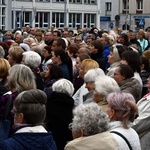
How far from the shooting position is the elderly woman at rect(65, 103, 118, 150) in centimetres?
539

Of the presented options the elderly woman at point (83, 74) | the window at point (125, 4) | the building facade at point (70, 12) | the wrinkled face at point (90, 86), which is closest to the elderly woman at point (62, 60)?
the elderly woman at point (83, 74)

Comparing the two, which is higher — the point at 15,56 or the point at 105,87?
the point at 15,56

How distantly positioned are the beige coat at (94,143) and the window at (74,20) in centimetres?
6193

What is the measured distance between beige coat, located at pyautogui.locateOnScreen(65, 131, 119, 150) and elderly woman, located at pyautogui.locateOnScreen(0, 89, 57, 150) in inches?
11.9

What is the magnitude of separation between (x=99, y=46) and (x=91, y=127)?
26.9ft

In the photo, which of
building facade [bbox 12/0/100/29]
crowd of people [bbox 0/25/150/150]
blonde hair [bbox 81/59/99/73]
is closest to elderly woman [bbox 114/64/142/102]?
crowd of people [bbox 0/25/150/150]

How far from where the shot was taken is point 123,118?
6.12 meters

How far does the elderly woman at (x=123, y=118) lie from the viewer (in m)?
5.88

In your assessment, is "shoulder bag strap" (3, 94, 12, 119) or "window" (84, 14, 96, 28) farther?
"window" (84, 14, 96, 28)

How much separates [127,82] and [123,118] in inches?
96.2

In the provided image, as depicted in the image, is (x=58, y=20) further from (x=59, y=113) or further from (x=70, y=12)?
(x=59, y=113)

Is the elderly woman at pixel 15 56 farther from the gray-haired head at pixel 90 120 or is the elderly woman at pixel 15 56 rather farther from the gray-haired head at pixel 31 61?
the gray-haired head at pixel 90 120

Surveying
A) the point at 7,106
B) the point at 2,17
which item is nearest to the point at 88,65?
the point at 7,106

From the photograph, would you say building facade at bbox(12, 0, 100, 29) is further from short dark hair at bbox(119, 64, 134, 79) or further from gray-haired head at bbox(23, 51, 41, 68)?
short dark hair at bbox(119, 64, 134, 79)
